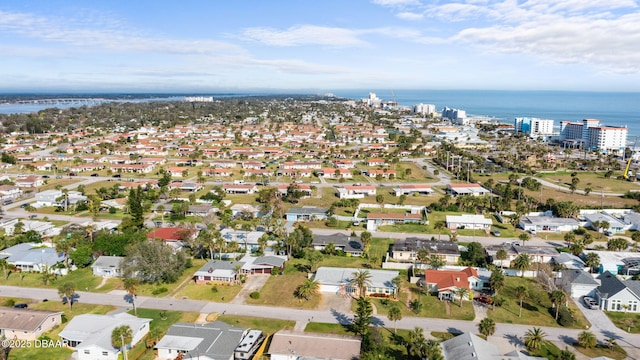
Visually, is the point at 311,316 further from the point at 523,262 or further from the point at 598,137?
the point at 598,137

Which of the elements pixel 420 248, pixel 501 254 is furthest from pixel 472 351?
pixel 420 248

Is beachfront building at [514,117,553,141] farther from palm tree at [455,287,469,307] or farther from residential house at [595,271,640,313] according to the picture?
palm tree at [455,287,469,307]

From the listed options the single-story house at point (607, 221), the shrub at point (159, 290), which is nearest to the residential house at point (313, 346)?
the shrub at point (159, 290)

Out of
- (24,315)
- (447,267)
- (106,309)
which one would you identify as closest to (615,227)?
(447,267)

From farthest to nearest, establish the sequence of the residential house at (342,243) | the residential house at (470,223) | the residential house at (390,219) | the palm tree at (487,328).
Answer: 1. the residential house at (390,219)
2. the residential house at (470,223)
3. the residential house at (342,243)
4. the palm tree at (487,328)

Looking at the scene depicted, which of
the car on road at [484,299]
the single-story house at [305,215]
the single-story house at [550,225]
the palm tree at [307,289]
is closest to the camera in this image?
the car on road at [484,299]

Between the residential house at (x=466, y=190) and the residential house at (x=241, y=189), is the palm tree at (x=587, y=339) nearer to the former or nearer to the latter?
the residential house at (x=466, y=190)
